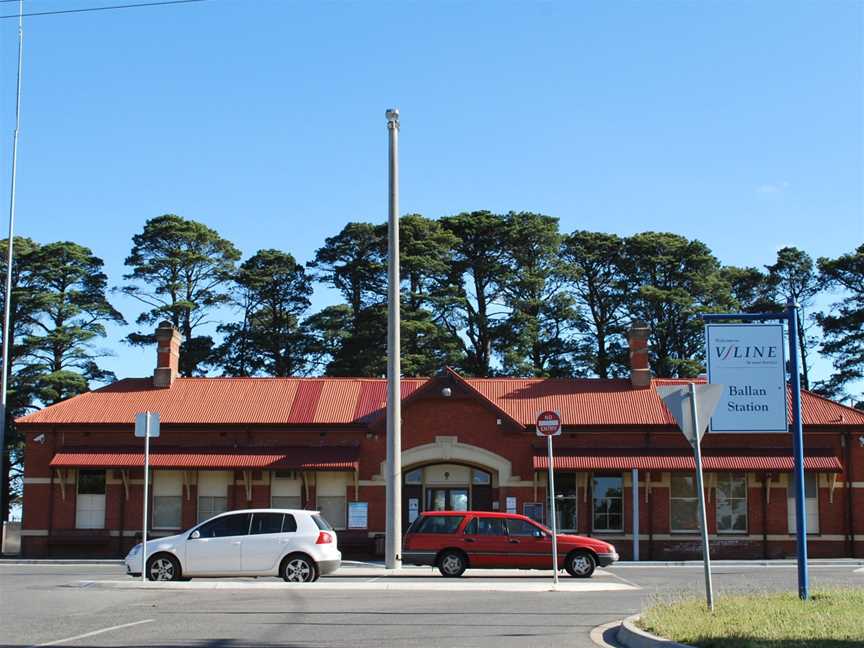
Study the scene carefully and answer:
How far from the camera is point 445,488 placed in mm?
35781

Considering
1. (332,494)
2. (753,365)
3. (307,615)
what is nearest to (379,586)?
(307,615)

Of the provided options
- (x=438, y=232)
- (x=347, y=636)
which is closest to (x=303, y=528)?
(x=347, y=636)

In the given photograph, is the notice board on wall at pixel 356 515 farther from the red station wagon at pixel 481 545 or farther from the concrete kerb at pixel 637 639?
the concrete kerb at pixel 637 639

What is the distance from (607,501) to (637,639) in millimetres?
23445

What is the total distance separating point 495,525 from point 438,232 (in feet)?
114

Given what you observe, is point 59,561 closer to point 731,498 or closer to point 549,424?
point 549,424

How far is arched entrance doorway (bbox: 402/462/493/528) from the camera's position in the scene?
35.7m

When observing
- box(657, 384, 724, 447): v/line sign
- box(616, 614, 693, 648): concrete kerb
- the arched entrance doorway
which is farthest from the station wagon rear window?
box(657, 384, 724, 447): v/line sign

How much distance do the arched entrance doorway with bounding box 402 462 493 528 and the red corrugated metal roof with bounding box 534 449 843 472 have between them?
7.68ft

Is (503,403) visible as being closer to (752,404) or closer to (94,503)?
(94,503)

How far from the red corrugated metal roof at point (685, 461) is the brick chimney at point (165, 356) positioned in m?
14.1

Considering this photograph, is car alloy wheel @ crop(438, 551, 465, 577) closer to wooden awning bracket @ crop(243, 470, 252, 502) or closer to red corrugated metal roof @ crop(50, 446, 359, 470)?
red corrugated metal roof @ crop(50, 446, 359, 470)

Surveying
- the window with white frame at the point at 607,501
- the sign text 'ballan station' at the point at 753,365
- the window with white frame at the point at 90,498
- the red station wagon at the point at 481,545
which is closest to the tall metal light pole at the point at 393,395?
the red station wagon at the point at 481,545

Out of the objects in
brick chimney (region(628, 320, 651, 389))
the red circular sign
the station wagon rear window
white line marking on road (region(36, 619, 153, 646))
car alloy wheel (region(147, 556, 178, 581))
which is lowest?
white line marking on road (region(36, 619, 153, 646))
